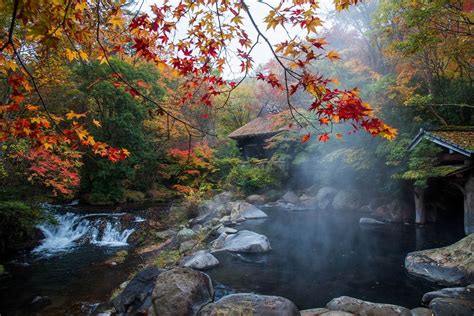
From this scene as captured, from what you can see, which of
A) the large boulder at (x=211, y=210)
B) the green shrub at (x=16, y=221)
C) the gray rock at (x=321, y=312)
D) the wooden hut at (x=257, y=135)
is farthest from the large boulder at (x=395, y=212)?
the green shrub at (x=16, y=221)

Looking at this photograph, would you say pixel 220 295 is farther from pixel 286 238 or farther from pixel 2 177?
pixel 2 177

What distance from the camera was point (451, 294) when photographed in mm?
5672

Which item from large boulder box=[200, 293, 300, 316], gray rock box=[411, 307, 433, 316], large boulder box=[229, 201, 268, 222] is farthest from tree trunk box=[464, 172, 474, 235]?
large boulder box=[229, 201, 268, 222]

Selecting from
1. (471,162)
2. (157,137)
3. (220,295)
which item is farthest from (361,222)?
(157,137)

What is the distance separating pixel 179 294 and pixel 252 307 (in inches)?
58.8

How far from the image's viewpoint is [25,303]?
7.04 m

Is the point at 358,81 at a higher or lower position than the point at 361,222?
higher

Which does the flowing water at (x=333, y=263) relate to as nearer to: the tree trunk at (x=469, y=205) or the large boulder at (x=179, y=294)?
the tree trunk at (x=469, y=205)

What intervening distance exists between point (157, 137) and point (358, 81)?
1304cm

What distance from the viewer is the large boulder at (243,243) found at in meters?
9.17

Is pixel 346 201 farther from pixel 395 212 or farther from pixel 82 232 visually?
pixel 82 232

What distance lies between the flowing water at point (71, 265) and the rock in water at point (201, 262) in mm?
1934

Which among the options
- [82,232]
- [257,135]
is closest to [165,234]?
[82,232]

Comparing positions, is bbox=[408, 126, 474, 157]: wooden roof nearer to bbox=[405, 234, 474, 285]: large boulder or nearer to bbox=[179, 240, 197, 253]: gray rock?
bbox=[405, 234, 474, 285]: large boulder
